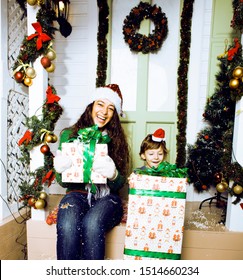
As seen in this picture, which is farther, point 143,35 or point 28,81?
point 143,35

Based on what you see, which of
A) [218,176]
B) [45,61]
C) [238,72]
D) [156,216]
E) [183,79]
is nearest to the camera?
[156,216]

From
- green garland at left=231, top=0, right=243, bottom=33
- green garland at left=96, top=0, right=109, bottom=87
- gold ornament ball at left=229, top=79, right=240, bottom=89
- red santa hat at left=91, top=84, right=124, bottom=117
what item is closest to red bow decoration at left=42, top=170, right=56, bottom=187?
red santa hat at left=91, top=84, right=124, bottom=117

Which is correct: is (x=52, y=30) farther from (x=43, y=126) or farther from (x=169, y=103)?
(x=169, y=103)

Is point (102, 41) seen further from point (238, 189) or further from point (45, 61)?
point (238, 189)

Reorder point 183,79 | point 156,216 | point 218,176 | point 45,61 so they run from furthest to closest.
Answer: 1. point 183,79
2. point 218,176
3. point 45,61
4. point 156,216

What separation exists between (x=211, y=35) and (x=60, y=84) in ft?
5.18

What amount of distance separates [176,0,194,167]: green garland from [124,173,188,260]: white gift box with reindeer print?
105cm

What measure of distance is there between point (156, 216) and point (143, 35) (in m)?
1.72

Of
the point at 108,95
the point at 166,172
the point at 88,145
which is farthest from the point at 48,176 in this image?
the point at 166,172

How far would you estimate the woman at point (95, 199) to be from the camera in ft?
4.02

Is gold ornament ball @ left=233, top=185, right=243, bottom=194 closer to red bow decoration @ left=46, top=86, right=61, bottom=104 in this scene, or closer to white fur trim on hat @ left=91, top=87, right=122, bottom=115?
white fur trim on hat @ left=91, top=87, right=122, bottom=115

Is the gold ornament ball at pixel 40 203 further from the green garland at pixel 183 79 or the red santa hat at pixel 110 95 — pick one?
the green garland at pixel 183 79

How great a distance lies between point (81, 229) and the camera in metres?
1.27

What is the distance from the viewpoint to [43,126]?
163cm
